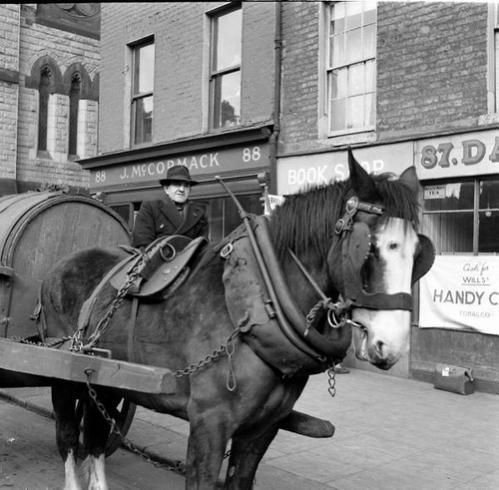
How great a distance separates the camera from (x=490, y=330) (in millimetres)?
7824

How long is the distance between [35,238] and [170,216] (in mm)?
1071

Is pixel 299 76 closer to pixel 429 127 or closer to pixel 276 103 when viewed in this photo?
pixel 276 103

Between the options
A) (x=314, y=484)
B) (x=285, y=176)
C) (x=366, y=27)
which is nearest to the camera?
(x=314, y=484)

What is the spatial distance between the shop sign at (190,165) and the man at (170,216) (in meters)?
6.02

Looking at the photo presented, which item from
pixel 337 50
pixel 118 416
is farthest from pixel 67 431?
pixel 337 50

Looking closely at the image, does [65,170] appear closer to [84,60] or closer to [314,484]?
[84,60]

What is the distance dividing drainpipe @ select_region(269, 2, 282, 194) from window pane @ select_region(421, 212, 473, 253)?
2.63 m

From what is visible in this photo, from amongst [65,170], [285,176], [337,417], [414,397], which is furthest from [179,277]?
[65,170]

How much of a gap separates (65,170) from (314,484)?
16960 millimetres

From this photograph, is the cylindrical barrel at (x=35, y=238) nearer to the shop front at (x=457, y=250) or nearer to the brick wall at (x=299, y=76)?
the shop front at (x=457, y=250)

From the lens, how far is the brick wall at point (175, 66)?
1064 cm

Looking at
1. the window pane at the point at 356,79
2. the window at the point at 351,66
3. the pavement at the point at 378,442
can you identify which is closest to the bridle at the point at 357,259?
the pavement at the point at 378,442

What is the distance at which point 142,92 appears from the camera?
523 inches

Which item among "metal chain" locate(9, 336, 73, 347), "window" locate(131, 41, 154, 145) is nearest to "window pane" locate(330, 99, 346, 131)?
"window" locate(131, 41, 154, 145)
